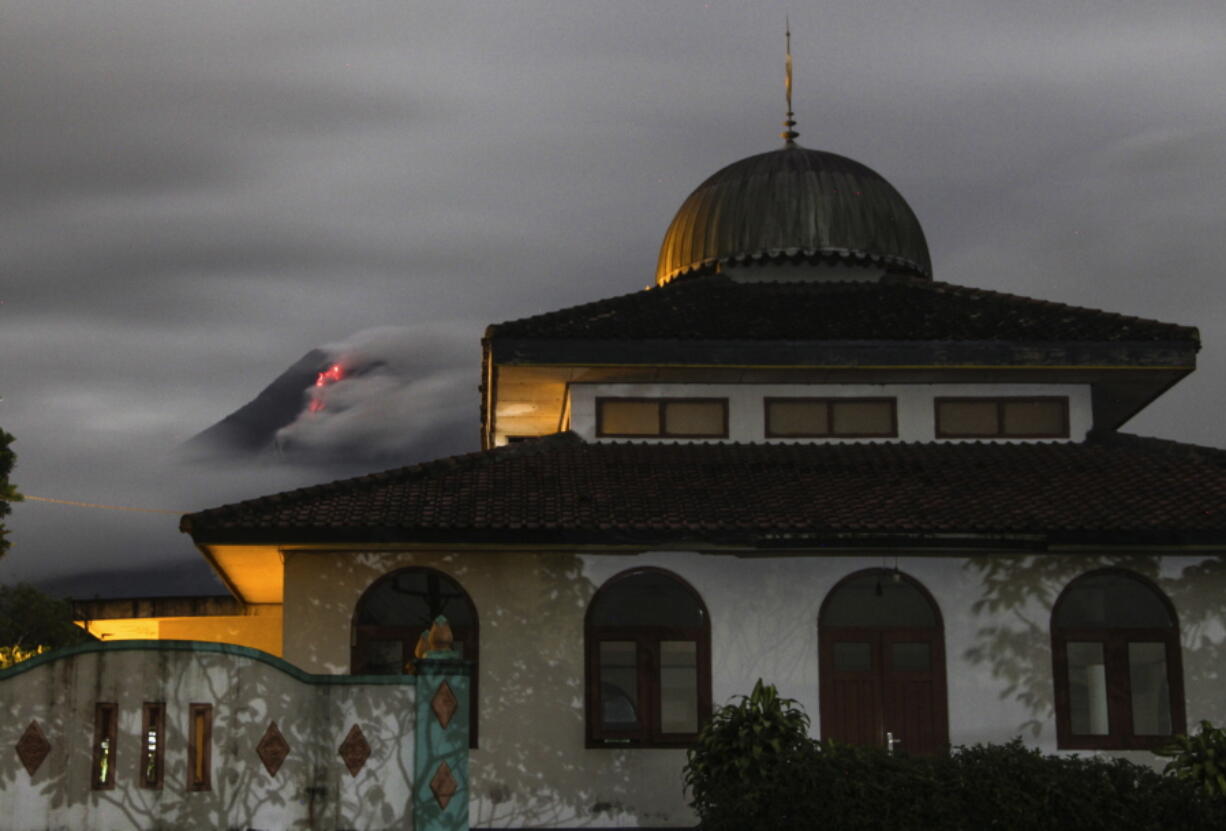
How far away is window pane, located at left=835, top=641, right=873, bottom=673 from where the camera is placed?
81.0 ft

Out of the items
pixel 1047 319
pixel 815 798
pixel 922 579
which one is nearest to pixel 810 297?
pixel 1047 319

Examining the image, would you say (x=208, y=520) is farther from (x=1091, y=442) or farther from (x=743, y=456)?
(x=1091, y=442)

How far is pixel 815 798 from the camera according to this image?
1892 centimetres

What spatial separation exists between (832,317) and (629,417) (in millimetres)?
3998

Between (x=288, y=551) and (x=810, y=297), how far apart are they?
36.2 feet

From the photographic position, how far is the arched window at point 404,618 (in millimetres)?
24188

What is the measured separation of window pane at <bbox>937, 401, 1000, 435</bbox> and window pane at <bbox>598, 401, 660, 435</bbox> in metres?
4.79

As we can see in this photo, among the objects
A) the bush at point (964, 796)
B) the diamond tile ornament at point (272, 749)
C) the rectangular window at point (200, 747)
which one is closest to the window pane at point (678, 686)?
the bush at point (964, 796)

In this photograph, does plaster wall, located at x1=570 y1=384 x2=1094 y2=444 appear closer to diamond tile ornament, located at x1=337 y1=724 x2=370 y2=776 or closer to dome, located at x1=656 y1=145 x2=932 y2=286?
dome, located at x1=656 y1=145 x2=932 y2=286

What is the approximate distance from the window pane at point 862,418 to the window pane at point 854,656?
14.4 ft

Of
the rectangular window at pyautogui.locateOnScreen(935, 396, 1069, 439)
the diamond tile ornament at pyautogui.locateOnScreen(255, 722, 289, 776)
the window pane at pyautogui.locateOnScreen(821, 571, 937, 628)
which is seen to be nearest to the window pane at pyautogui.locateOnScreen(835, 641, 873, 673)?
the window pane at pyautogui.locateOnScreen(821, 571, 937, 628)

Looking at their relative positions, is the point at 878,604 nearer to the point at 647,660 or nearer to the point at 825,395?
the point at 647,660

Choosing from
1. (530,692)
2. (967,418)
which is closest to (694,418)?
(967,418)

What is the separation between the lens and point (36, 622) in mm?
48844
